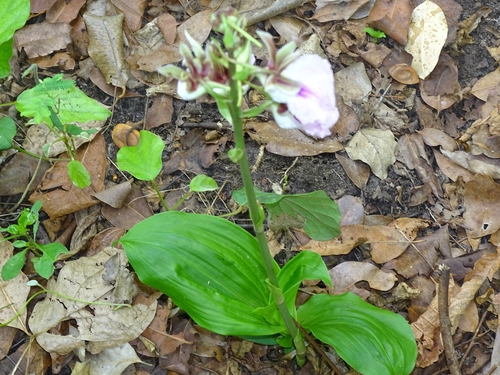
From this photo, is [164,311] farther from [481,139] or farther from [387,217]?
[481,139]

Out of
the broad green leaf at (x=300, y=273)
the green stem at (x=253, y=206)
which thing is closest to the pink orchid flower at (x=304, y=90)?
the green stem at (x=253, y=206)

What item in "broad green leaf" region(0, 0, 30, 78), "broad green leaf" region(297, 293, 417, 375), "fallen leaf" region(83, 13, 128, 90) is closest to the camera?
"broad green leaf" region(297, 293, 417, 375)

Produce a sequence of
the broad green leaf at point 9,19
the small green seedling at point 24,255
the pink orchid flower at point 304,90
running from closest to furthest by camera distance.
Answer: the pink orchid flower at point 304,90, the small green seedling at point 24,255, the broad green leaf at point 9,19

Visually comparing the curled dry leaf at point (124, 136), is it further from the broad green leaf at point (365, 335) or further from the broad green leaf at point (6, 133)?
the broad green leaf at point (365, 335)

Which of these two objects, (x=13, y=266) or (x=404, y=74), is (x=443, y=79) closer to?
(x=404, y=74)

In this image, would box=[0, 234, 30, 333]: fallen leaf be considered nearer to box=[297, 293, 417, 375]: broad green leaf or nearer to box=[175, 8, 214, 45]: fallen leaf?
box=[297, 293, 417, 375]: broad green leaf

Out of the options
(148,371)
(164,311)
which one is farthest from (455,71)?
(148,371)

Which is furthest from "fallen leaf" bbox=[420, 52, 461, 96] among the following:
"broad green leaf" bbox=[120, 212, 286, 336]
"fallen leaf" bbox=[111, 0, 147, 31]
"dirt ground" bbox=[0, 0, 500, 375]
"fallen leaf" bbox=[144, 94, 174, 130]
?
"fallen leaf" bbox=[111, 0, 147, 31]
